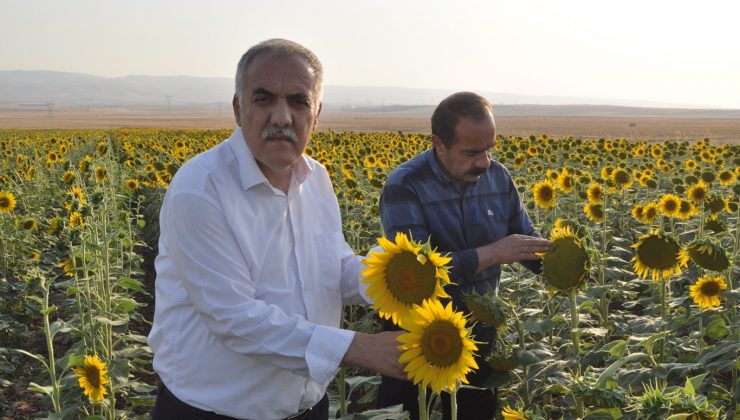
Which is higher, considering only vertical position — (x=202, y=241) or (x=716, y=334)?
(x=202, y=241)

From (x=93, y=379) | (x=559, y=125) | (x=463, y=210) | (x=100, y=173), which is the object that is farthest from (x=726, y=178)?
(x=559, y=125)

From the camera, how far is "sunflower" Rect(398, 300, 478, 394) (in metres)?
1.69

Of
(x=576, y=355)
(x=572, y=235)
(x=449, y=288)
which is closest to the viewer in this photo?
(x=572, y=235)

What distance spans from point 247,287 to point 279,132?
433 millimetres

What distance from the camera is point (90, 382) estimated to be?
131 inches

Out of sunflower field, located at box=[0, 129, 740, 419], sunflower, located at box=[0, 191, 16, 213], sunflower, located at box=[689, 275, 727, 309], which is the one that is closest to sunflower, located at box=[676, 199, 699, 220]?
sunflower field, located at box=[0, 129, 740, 419]

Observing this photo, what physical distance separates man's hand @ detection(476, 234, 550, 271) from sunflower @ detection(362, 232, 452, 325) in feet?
2.99

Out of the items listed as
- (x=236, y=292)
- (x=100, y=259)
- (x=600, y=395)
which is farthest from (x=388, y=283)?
(x=100, y=259)

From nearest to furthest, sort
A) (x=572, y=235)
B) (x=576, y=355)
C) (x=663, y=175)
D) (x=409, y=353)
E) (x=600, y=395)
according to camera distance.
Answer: (x=409, y=353), (x=600, y=395), (x=572, y=235), (x=576, y=355), (x=663, y=175)

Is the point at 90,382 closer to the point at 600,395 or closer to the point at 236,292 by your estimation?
the point at 236,292

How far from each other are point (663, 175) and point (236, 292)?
9916 mm

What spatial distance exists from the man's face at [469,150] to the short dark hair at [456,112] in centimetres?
2

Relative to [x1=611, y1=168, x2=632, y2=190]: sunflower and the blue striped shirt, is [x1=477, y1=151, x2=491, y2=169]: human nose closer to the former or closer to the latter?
the blue striped shirt

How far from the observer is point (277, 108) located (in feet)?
6.58
